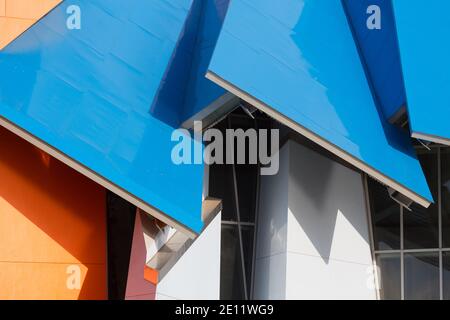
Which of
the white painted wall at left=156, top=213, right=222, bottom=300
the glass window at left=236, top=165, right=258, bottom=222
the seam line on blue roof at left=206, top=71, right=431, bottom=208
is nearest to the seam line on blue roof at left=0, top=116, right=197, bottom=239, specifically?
the white painted wall at left=156, top=213, right=222, bottom=300

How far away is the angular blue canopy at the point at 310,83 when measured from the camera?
584 inches

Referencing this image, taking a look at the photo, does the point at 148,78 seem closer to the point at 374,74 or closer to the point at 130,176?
the point at 130,176

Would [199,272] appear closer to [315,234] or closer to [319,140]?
[315,234]

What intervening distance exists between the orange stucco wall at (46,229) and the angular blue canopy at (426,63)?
277 inches

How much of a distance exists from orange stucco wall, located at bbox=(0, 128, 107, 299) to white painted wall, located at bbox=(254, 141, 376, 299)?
3656 millimetres

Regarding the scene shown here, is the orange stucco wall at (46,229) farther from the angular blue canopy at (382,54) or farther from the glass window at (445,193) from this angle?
the glass window at (445,193)

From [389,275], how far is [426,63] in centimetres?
556

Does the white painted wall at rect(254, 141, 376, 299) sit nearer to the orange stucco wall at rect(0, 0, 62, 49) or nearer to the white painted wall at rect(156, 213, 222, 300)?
the white painted wall at rect(156, 213, 222, 300)

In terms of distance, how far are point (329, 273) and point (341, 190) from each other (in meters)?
1.82

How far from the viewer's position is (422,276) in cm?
1842

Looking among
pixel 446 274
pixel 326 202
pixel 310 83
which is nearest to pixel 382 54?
pixel 310 83

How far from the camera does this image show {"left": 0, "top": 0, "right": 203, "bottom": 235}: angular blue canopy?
15758mm

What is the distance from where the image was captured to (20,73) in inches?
661

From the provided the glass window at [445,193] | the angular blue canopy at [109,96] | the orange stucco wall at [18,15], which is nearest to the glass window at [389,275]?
the glass window at [445,193]
